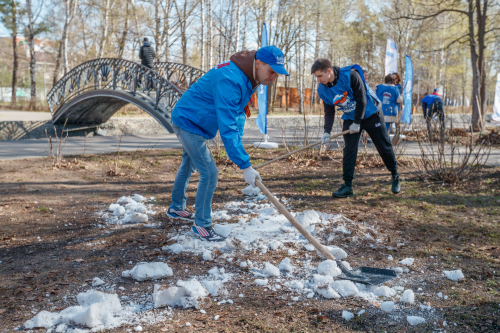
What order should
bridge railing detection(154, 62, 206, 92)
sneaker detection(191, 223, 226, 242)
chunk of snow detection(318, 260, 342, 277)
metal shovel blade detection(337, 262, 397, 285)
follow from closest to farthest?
metal shovel blade detection(337, 262, 397, 285) < chunk of snow detection(318, 260, 342, 277) < sneaker detection(191, 223, 226, 242) < bridge railing detection(154, 62, 206, 92)

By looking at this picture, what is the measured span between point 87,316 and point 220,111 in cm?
161

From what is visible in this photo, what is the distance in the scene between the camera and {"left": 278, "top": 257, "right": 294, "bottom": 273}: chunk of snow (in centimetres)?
291

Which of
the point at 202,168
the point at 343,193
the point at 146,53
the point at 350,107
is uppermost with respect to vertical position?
the point at 146,53

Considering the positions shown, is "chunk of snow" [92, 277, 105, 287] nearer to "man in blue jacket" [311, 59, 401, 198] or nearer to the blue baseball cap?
the blue baseball cap

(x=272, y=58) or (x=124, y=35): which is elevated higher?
(x=124, y=35)

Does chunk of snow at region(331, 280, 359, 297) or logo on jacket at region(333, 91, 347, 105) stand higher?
logo on jacket at region(333, 91, 347, 105)

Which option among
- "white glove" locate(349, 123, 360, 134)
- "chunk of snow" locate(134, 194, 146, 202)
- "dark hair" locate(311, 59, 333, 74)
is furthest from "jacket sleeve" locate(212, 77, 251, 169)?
"chunk of snow" locate(134, 194, 146, 202)

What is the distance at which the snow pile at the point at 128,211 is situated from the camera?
3982mm

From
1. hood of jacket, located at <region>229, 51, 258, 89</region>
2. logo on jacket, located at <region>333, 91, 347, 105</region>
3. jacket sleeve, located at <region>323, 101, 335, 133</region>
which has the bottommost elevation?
jacket sleeve, located at <region>323, 101, 335, 133</region>

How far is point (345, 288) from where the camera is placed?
2566 mm

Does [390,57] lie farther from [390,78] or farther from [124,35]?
[124,35]

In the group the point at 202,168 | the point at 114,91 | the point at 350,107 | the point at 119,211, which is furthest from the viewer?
the point at 114,91

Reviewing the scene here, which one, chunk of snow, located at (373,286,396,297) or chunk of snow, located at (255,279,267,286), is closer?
chunk of snow, located at (373,286,396,297)

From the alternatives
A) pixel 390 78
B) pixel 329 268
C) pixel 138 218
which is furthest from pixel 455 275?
pixel 390 78
